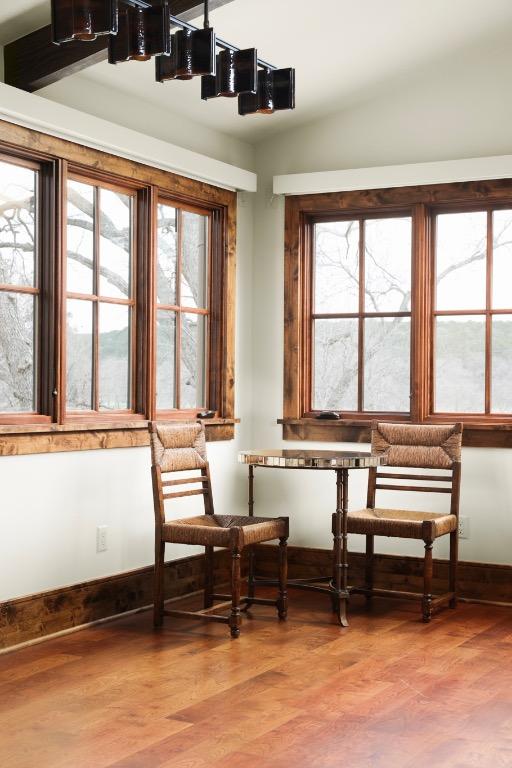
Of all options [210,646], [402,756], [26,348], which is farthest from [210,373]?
[402,756]

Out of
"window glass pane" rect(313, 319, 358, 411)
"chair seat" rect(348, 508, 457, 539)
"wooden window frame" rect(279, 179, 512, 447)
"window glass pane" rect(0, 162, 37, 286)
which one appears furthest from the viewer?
"window glass pane" rect(313, 319, 358, 411)

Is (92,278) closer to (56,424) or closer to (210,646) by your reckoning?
(56,424)

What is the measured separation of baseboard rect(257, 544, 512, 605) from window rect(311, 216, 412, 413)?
87 centimetres

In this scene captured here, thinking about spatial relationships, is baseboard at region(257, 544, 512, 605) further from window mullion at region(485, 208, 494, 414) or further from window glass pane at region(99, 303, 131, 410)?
window glass pane at region(99, 303, 131, 410)

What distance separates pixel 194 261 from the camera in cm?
568

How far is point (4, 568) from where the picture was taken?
4254mm

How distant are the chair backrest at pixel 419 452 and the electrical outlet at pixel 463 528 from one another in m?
0.19

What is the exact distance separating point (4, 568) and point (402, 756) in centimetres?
197

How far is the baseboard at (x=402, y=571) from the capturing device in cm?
534

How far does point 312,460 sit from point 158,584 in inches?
36.9

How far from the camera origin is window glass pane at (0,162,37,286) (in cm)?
436

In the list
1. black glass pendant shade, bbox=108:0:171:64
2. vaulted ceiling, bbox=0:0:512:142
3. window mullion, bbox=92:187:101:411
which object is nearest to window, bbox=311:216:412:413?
vaulted ceiling, bbox=0:0:512:142

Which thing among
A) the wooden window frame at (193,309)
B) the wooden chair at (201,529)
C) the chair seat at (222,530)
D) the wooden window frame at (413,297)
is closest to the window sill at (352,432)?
the wooden window frame at (413,297)

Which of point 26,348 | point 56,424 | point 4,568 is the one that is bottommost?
point 4,568
